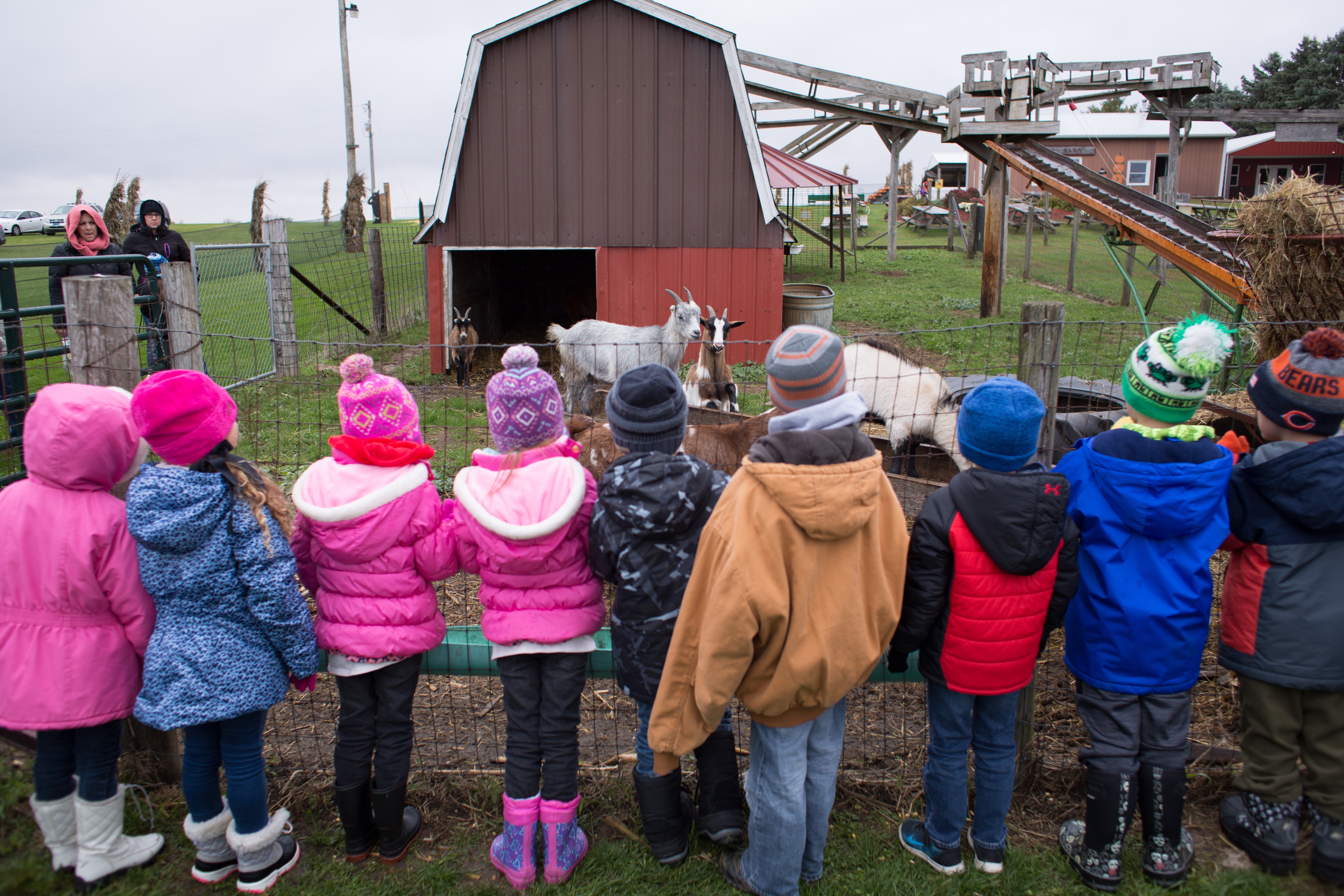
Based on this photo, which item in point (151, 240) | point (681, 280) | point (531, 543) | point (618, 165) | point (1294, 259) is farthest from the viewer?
point (681, 280)

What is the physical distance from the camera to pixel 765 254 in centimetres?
1134

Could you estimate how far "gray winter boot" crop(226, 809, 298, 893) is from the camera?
2553 millimetres

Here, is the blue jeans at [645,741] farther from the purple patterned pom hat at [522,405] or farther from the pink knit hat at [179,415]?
the pink knit hat at [179,415]

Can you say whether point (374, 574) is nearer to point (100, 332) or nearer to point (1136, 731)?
point (100, 332)

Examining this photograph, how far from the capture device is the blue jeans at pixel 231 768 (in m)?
2.50

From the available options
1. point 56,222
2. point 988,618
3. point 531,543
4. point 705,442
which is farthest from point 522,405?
point 56,222

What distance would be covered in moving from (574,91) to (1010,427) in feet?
32.2

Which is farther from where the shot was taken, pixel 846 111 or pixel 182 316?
pixel 846 111

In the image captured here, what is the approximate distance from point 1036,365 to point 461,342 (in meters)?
9.50

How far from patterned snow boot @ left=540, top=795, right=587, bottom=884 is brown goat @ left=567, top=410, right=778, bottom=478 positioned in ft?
9.45

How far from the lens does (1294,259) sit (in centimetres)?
567

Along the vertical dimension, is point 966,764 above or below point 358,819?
above

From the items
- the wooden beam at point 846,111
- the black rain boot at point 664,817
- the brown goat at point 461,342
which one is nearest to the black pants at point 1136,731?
the black rain boot at point 664,817

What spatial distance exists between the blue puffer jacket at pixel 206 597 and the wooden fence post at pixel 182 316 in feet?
4.87
